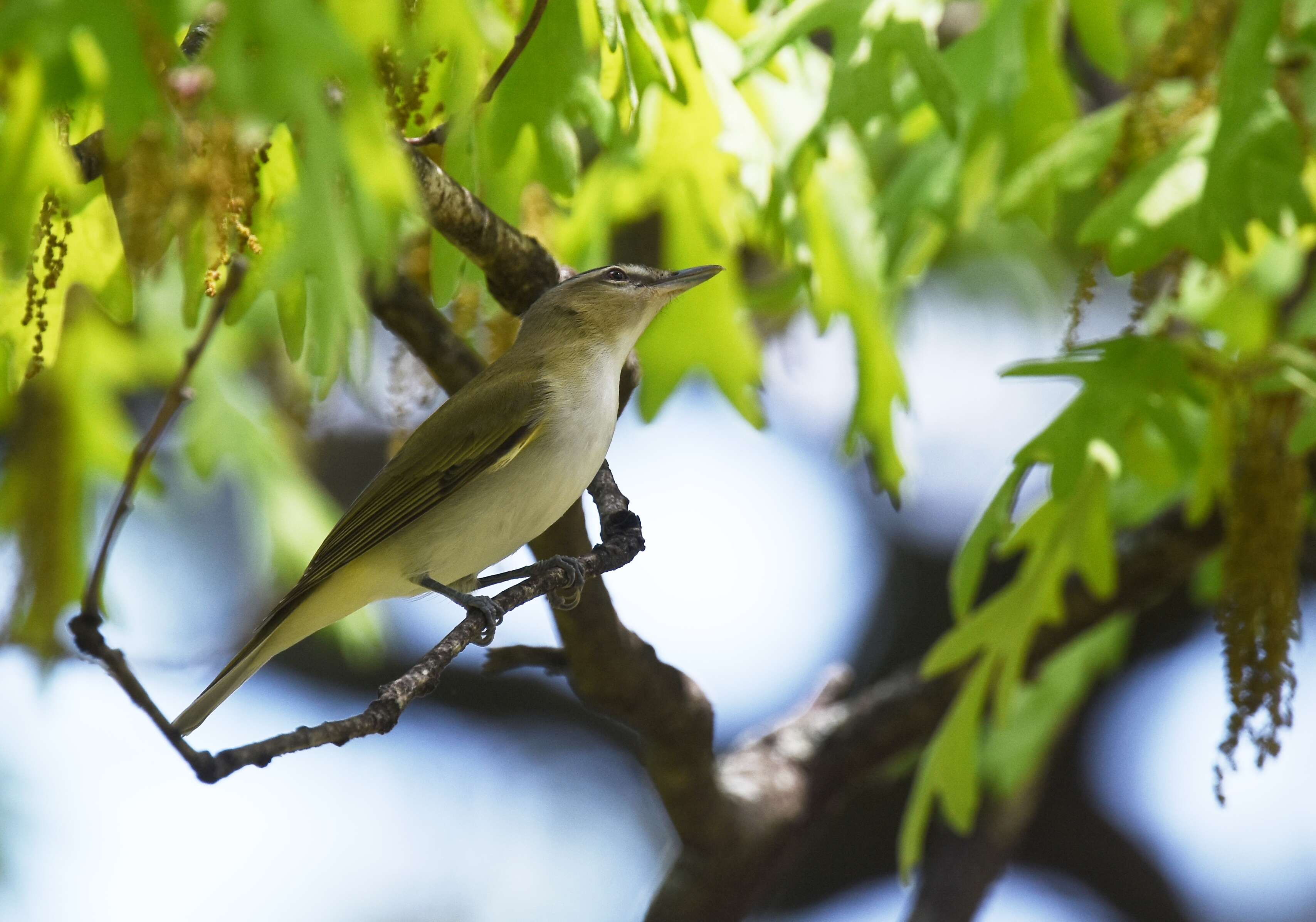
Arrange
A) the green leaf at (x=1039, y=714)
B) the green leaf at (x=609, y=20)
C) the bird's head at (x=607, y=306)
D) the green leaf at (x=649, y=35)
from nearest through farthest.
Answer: the green leaf at (x=609, y=20) < the green leaf at (x=649, y=35) < the bird's head at (x=607, y=306) < the green leaf at (x=1039, y=714)

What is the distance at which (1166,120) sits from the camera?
3.49 m

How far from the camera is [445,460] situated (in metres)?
3.58

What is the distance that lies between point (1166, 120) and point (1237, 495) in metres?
1.02

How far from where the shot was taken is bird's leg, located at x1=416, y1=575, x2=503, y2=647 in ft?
8.99

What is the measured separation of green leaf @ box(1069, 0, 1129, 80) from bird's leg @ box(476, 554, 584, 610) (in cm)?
212

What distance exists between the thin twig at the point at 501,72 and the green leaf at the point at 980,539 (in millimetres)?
1730

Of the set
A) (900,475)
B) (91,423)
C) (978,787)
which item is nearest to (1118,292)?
(978,787)

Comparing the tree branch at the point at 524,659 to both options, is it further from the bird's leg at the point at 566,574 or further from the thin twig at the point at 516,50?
the thin twig at the point at 516,50

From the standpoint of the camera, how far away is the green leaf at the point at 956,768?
13.3 ft

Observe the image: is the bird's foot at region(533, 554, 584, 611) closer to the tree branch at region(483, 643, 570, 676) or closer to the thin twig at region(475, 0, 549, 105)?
the tree branch at region(483, 643, 570, 676)

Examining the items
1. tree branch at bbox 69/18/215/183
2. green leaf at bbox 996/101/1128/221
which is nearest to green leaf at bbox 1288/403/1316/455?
green leaf at bbox 996/101/1128/221

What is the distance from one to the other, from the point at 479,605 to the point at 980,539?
1.53m

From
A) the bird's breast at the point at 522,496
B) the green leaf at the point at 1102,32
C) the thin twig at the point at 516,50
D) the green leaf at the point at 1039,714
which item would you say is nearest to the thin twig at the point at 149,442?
the thin twig at the point at 516,50

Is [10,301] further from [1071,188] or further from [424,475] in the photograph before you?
[1071,188]
